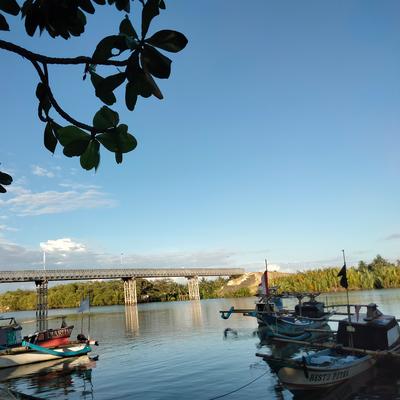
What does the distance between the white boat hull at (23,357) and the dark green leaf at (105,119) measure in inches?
1149

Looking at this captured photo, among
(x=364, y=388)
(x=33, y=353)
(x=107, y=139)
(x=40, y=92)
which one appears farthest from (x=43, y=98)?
(x=33, y=353)

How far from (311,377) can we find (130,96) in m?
16.2

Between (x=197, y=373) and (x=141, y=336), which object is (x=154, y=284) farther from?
(x=197, y=373)

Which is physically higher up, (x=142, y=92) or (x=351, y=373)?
(x=142, y=92)

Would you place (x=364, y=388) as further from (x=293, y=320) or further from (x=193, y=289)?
(x=193, y=289)

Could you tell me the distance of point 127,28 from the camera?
195 centimetres

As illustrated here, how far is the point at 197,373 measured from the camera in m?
22.1

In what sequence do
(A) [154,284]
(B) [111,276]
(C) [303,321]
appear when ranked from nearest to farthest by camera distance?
(C) [303,321]
(B) [111,276]
(A) [154,284]

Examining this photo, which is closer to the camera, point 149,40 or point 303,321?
point 149,40

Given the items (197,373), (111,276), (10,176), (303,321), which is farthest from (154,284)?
(10,176)

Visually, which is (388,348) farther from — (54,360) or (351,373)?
(54,360)

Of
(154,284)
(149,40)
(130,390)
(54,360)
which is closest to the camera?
(149,40)

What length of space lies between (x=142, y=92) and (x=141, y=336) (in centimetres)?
4162

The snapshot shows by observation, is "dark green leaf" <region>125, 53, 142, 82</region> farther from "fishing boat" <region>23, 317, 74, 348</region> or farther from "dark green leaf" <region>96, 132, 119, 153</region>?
"fishing boat" <region>23, 317, 74, 348</region>
